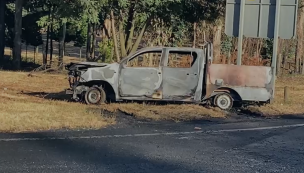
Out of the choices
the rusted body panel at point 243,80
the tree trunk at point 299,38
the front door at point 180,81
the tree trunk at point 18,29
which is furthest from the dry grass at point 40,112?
the tree trunk at point 299,38

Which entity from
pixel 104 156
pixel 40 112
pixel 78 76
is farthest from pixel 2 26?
pixel 104 156

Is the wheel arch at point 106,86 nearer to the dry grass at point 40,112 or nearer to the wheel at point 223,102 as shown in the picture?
the dry grass at point 40,112

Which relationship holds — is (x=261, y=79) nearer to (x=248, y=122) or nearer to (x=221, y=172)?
(x=248, y=122)

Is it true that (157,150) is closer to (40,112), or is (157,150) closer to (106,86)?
(40,112)

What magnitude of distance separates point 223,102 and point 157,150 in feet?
23.7

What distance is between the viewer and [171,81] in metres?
16.4

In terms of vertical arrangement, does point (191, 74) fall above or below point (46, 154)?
above

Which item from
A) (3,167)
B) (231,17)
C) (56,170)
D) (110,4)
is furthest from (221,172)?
(110,4)

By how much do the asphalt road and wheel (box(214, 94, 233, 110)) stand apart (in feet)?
11.4

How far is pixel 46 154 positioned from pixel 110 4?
13.4 m

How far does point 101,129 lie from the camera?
12156mm

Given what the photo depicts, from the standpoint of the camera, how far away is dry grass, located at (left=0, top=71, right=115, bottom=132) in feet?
40.2

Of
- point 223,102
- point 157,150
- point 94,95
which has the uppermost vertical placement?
point 94,95

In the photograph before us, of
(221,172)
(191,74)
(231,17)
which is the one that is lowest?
(221,172)
